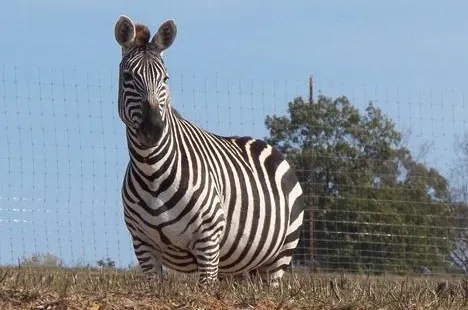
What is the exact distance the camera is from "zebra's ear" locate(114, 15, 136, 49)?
36.4 ft

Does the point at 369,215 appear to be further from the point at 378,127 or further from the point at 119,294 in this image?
the point at 119,294

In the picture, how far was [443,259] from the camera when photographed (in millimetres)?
21594

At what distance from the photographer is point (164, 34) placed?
37.0 feet

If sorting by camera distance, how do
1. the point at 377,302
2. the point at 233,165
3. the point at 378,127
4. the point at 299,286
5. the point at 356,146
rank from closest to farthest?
the point at 377,302 < the point at 299,286 < the point at 233,165 < the point at 356,146 < the point at 378,127

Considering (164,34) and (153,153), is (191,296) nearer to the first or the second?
(153,153)

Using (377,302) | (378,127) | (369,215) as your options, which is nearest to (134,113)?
(377,302)

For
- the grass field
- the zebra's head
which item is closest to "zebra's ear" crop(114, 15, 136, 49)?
the zebra's head

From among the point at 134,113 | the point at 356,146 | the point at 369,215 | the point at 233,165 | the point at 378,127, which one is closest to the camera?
the point at 134,113

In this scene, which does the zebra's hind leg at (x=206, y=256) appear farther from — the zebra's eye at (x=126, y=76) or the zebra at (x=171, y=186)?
the zebra's eye at (x=126, y=76)

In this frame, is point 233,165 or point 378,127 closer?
point 233,165

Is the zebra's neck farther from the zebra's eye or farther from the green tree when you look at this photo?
the green tree

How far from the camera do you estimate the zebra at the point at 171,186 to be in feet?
35.2

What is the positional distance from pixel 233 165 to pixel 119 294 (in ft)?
13.3

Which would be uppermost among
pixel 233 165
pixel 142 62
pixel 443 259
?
pixel 142 62
